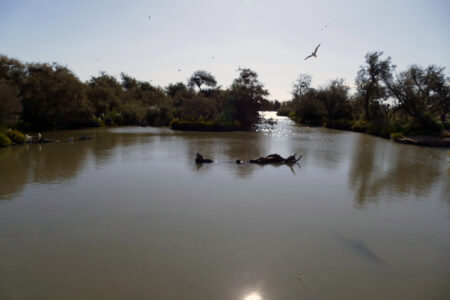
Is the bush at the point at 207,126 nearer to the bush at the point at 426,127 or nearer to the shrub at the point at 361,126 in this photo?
the shrub at the point at 361,126

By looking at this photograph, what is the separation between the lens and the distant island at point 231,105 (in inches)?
1254

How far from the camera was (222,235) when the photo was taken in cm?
733

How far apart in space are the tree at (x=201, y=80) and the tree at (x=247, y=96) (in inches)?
1056

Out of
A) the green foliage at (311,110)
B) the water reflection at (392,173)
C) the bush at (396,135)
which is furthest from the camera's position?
the green foliage at (311,110)

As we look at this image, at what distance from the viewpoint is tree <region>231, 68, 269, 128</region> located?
43281 mm

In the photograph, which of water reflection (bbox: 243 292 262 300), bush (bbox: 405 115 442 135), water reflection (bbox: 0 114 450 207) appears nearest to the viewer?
water reflection (bbox: 243 292 262 300)

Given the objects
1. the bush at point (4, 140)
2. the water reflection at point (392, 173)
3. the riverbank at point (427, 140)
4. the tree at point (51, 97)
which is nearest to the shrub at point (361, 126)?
the riverbank at point (427, 140)

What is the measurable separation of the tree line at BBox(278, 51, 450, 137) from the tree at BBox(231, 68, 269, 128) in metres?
14.7

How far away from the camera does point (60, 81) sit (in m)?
36.2

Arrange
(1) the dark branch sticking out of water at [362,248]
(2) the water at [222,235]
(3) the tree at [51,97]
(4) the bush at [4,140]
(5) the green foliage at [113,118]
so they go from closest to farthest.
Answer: (2) the water at [222,235] < (1) the dark branch sticking out of water at [362,248] < (4) the bush at [4,140] < (3) the tree at [51,97] < (5) the green foliage at [113,118]

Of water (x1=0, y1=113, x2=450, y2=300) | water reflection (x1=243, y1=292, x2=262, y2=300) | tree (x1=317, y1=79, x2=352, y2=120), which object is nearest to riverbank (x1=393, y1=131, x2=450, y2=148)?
water (x1=0, y1=113, x2=450, y2=300)

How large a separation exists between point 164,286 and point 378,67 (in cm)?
4591

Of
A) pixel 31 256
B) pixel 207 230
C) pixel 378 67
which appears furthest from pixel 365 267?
pixel 378 67

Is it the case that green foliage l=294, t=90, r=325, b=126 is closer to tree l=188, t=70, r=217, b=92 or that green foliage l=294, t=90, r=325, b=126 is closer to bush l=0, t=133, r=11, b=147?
tree l=188, t=70, r=217, b=92
